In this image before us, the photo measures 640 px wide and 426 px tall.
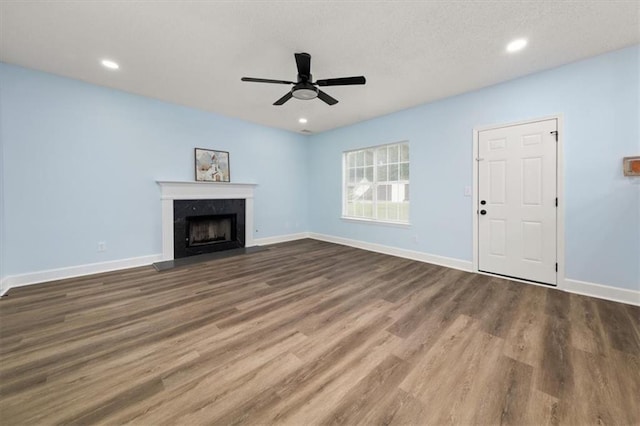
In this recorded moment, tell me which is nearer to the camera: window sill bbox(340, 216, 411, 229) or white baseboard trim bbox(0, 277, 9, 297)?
white baseboard trim bbox(0, 277, 9, 297)

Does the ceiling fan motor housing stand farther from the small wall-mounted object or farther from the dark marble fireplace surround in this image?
the small wall-mounted object

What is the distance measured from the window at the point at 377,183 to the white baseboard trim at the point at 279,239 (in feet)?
4.48

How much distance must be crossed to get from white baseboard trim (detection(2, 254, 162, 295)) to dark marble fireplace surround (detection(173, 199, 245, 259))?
420 mm

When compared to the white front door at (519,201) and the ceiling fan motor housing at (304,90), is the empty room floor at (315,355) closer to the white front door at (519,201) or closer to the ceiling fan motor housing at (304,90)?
the white front door at (519,201)

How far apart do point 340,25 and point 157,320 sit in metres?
3.29

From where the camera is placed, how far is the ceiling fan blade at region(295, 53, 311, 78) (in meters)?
2.41

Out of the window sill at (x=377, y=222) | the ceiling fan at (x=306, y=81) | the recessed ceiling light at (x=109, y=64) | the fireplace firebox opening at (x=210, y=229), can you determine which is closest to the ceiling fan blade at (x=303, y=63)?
the ceiling fan at (x=306, y=81)

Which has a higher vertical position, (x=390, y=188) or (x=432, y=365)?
(x=390, y=188)

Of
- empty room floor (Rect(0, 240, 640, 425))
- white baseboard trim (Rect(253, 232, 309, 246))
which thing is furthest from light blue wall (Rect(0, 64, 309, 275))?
white baseboard trim (Rect(253, 232, 309, 246))

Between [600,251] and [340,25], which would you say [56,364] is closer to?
[340,25]

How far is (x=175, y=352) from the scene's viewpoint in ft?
5.94

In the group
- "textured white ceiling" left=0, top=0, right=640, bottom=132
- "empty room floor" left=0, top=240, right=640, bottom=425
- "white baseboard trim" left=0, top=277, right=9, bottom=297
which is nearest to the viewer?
"empty room floor" left=0, top=240, right=640, bottom=425

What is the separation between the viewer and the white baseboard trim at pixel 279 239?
18.5ft

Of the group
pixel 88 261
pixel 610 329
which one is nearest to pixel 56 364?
pixel 88 261
